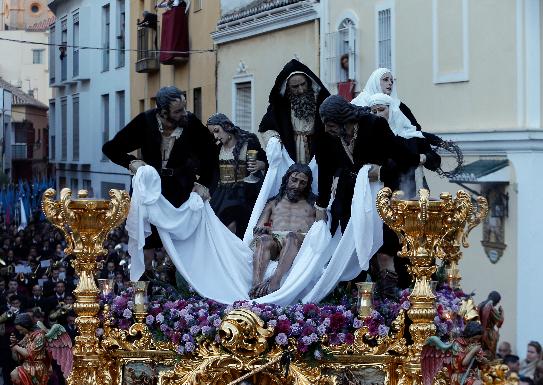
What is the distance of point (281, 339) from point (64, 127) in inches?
1424

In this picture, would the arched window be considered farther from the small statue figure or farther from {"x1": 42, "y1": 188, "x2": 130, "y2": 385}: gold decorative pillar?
{"x1": 42, "y1": 188, "x2": 130, "y2": 385}: gold decorative pillar

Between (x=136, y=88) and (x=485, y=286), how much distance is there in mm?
17674

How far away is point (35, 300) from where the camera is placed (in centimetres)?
1639


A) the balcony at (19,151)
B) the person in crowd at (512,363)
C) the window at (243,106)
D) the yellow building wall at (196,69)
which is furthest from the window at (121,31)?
the person in crowd at (512,363)

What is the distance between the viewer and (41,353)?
338 inches

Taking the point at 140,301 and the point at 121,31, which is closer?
the point at 140,301

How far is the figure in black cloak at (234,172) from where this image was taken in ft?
37.4

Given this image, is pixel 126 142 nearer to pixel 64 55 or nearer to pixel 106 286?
pixel 106 286

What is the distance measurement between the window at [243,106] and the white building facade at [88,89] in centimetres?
719

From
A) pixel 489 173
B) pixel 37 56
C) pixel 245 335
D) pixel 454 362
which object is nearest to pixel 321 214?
pixel 245 335

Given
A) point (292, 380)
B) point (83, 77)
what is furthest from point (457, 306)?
point (83, 77)

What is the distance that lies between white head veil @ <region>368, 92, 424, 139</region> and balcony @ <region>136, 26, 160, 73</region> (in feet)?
69.0

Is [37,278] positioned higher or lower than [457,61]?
lower

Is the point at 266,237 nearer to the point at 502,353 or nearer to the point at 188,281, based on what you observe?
the point at 188,281
